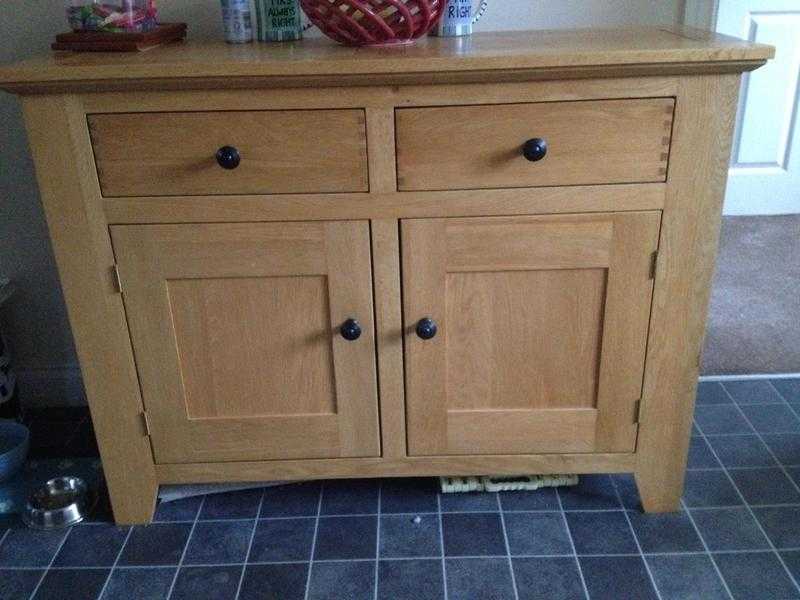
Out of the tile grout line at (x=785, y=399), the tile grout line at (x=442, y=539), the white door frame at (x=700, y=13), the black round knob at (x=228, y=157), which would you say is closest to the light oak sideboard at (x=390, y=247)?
the black round knob at (x=228, y=157)

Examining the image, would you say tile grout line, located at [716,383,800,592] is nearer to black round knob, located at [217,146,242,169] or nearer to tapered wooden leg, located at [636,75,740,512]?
tapered wooden leg, located at [636,75,740,512]

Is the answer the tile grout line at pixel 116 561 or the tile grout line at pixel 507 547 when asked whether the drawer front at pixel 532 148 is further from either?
the tile grout line at pixel 116 561

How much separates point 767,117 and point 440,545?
1.98m

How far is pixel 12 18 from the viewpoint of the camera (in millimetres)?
1490

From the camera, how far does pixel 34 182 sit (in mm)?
1623

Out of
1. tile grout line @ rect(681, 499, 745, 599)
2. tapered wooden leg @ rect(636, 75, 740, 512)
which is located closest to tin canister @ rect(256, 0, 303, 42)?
tapered wooden leg @ rect(636, 75, 740, 512)

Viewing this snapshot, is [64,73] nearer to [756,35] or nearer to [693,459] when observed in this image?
[693,459]

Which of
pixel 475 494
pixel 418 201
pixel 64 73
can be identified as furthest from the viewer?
pixel 475 494

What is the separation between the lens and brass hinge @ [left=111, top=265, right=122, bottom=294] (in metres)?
1.20

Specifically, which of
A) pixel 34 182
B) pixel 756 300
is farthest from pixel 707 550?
pixel 34 182

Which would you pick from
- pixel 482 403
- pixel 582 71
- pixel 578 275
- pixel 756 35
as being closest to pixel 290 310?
pixel 482 403

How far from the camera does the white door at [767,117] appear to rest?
2.29 m

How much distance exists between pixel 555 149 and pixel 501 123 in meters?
0.10

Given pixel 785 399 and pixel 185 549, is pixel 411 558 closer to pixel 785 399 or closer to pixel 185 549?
pixel 185 549
